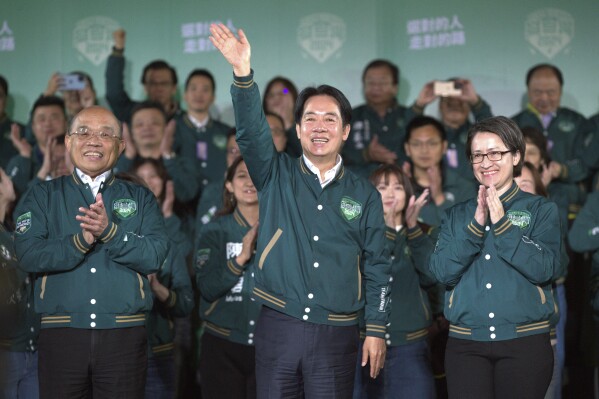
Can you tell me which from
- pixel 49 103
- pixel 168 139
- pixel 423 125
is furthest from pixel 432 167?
pixel 49 103

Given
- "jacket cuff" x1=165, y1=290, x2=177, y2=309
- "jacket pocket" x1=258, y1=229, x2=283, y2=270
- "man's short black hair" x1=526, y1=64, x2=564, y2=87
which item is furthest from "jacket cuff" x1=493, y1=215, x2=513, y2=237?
"man's short black hair" x1=526, y1=64, x2=564, y2=87

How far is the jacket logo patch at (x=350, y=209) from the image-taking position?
368 centimetres

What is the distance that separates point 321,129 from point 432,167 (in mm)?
2083

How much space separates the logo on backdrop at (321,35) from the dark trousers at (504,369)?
166 inches

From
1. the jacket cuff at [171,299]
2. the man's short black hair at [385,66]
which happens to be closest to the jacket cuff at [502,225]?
the jacket cuff at [171,299]

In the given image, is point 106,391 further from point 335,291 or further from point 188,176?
point 188,176

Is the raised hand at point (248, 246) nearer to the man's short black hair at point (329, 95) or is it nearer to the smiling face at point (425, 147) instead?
the man's short black hair at point (329, 95)

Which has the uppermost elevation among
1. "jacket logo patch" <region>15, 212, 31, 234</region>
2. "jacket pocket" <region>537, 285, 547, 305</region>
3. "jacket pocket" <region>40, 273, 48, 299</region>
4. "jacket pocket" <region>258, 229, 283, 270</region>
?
Result: "jacket logo patch" <region>15, 212, 31, 234</region>

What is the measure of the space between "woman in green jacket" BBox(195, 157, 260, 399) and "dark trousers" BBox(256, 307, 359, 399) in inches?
33.5

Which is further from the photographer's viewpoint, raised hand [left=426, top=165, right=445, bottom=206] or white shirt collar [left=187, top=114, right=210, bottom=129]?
white shirt collar [left=187, top=114, right=210, bottom=129]

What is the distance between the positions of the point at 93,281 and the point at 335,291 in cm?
97

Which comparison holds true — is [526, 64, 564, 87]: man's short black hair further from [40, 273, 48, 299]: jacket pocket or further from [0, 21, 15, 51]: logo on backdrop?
[0, 21, 15, 51]: logo on backdrop

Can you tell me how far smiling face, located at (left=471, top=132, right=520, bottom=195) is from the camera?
147 inches

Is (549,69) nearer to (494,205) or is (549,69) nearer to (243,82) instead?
(494,205)
